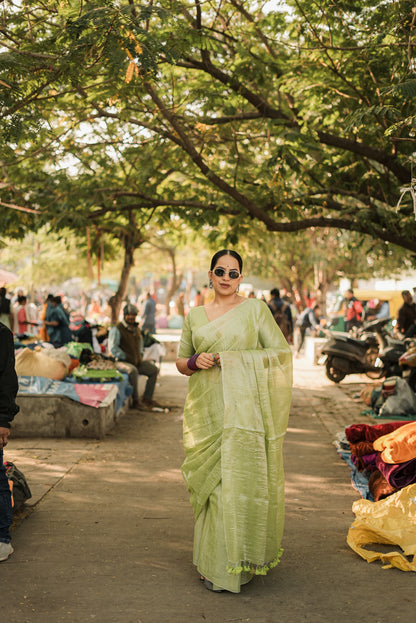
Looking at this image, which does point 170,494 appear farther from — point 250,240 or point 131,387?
point 250,240

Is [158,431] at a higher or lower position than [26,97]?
lower

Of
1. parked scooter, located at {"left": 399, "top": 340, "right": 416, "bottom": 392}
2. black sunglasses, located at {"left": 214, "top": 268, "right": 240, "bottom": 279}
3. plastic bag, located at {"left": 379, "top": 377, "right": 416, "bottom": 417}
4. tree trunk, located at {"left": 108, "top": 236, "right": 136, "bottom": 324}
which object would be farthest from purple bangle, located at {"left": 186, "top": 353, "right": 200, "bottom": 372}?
tree trunk, located at {"left": 108, "top": 236, "right": 136, "bottom": 324}

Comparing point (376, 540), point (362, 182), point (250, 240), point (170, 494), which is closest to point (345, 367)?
point (250, 240)

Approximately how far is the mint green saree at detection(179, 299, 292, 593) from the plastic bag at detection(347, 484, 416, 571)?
856mm

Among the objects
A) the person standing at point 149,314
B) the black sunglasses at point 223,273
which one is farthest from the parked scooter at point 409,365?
the person standing at point 149,314

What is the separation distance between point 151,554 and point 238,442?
1.19 m

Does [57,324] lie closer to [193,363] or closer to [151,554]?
[151,554]

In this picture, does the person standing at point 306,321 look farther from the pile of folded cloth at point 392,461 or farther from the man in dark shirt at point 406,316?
the pile of folded cloth at point 392,461

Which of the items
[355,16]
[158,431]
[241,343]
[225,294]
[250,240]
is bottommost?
[158,431]

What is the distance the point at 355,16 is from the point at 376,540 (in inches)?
279

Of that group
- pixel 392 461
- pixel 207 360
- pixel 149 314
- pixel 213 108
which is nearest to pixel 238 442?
pixel 207 360

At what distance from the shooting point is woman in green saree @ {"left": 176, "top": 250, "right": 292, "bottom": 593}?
414 centimetres

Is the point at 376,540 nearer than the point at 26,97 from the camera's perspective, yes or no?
Yes

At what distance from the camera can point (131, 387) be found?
11180 millimetres
